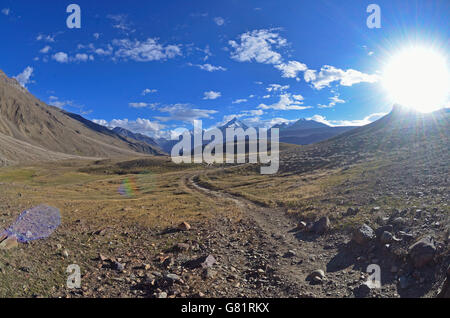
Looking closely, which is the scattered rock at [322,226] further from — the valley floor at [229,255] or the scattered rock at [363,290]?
the scattered rock at [363,290]

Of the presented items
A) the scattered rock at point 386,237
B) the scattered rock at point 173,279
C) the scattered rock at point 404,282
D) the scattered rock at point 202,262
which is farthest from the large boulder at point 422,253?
the scattered rock at point 173,279

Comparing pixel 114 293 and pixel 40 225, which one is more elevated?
pixel 40 225

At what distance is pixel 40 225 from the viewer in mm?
14625

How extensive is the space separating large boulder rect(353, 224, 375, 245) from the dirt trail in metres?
1.45

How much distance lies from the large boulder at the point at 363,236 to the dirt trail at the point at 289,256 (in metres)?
1.45

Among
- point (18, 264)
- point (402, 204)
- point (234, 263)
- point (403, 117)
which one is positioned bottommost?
point (234, 263)

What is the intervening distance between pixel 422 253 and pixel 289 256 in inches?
225

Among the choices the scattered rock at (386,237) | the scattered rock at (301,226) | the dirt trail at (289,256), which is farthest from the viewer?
the scattered rock at (301,226)

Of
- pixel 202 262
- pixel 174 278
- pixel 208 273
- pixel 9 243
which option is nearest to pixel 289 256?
pixel 202 262

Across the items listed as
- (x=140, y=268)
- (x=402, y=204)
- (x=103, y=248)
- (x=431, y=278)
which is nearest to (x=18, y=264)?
(x=103, y=248)

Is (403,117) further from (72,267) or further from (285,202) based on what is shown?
(72,267)

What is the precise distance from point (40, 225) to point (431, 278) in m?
19.4

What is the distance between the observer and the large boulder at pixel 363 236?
490 inches
